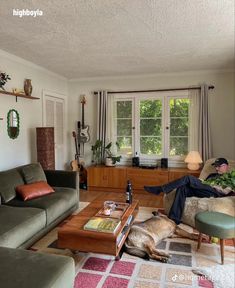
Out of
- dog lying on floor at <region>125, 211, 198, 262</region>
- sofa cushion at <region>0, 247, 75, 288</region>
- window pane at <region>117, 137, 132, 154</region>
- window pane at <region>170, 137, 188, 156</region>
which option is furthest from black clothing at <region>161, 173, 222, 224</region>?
window pane at <region>117, 137, 132, 154</region>

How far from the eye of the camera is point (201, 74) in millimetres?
4934

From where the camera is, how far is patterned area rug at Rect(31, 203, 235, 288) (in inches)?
81.5

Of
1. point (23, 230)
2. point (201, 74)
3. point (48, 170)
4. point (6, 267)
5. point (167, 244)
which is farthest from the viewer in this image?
point (201, 74)

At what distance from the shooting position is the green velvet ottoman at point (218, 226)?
7.54 ft

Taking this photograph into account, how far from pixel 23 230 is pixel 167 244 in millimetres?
1572

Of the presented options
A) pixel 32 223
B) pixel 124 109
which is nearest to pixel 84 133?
pixel 124 109

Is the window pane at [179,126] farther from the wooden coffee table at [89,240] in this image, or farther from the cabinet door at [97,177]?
the wooden coffee table at [89,240]

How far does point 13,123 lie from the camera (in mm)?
3898

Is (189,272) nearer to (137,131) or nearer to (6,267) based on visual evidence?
(6,267)

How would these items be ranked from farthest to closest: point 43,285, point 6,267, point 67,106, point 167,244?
1. point 67,106
2. point 167,244
3. point 6,267
4. point 43,285

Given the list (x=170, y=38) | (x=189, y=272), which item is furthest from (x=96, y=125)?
(x=189, y=272)

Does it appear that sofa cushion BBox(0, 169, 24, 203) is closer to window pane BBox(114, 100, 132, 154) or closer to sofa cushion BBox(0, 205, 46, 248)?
sofa cushion BBox(0, 205, 46, 248)

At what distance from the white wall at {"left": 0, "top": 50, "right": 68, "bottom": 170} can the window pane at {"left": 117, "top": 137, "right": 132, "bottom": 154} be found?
181 centimetres

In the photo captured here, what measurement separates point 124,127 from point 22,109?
87.9 inches
